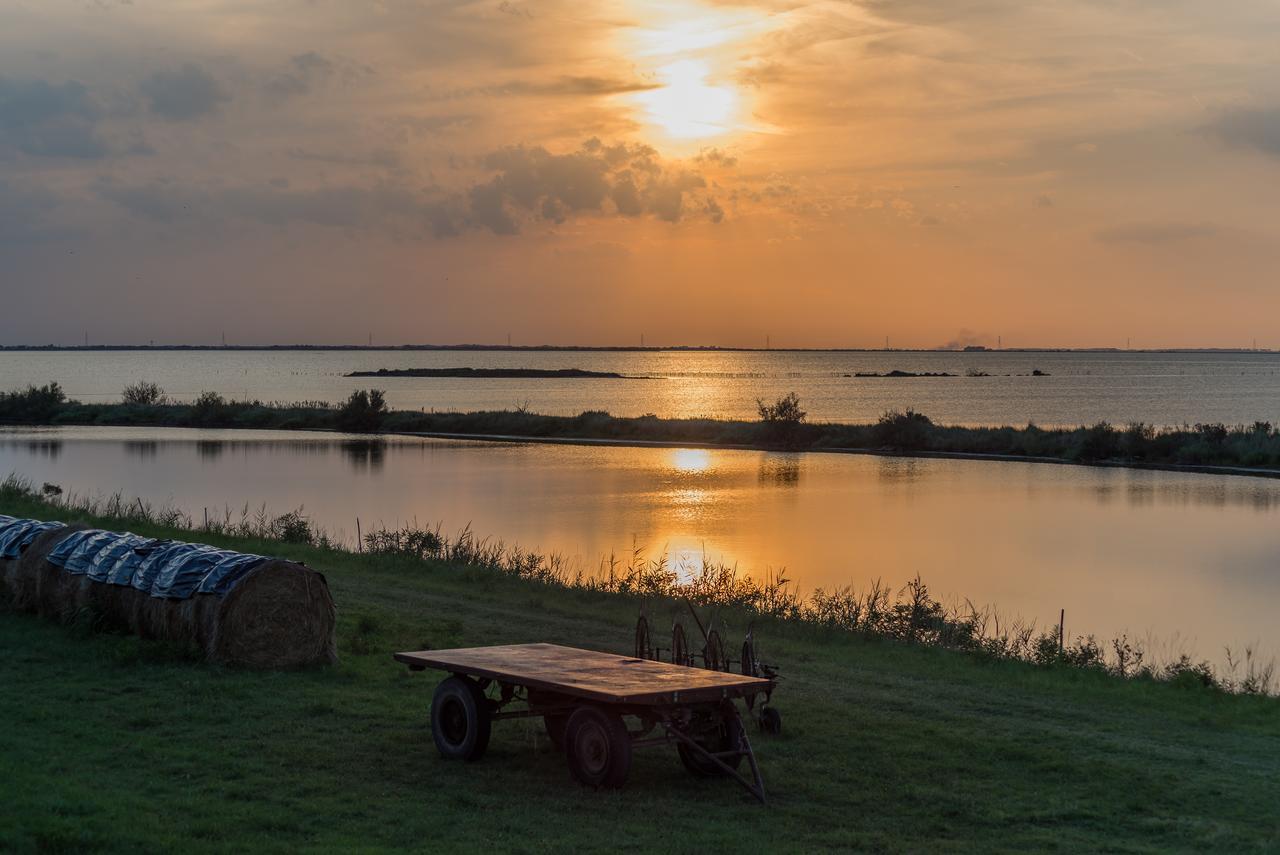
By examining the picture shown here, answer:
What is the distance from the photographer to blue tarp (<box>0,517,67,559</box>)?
17797mm

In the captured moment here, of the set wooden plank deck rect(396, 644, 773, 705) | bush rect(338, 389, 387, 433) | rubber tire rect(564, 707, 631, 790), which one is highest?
bush rect(338, 389, 387, 433)

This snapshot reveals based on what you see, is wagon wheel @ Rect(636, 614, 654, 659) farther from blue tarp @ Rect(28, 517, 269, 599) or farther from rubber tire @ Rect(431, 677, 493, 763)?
blue tarp @ Rect(28, 517, 269, 599)

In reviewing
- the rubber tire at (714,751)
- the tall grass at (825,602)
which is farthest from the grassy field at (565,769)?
the tall grass at (825,602)

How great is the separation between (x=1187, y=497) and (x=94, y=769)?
47.2m

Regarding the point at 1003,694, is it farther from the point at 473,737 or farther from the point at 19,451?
the point at 19,451

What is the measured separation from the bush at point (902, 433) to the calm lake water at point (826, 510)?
448cm

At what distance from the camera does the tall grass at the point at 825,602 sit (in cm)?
1947

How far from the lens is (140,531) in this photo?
28.1 meters

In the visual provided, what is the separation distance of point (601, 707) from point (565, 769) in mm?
914

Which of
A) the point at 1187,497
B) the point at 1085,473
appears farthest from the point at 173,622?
the point at 1085,473

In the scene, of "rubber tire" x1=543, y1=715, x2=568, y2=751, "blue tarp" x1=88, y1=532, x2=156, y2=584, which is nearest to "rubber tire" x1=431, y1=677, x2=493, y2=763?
"rubber tire" x1=543, y1=715, x2=568, y2=751

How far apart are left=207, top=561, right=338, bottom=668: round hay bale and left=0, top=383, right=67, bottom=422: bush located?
3370 inches

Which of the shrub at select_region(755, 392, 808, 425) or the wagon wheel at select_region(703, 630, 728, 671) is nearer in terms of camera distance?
the wagon wheel at select_region(703, 630, 728, 671)

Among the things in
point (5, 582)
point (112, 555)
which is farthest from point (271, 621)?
point (5, 582)
